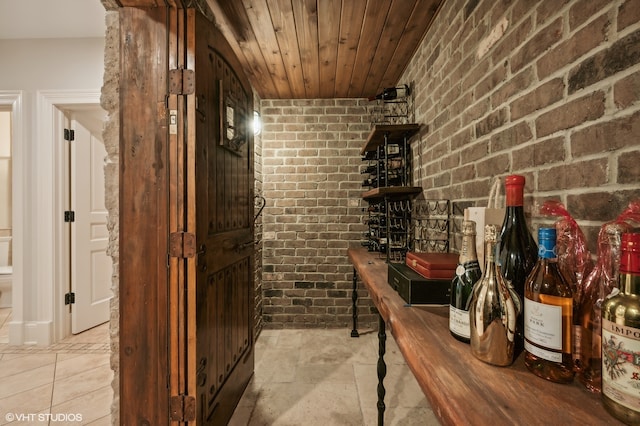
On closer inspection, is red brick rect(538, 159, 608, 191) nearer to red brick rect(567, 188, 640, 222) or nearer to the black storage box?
red brick rect(567, 188, 640, 222)

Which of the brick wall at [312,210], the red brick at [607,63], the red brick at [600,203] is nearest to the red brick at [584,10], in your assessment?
the red brick at [607,63]

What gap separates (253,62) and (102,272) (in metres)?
2.74

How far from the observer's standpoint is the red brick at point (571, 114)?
2.36 ft

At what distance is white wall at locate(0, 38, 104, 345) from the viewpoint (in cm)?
256

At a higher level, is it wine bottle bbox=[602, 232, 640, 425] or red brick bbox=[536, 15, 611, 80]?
red brick bbox=[536, 15, 611, 80]

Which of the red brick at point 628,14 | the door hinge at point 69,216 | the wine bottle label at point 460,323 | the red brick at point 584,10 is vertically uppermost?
the red brick at point 584,10

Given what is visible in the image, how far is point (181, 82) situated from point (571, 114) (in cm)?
145

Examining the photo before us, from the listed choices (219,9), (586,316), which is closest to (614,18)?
(586,316)

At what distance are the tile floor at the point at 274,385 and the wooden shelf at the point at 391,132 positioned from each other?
184 centimetres

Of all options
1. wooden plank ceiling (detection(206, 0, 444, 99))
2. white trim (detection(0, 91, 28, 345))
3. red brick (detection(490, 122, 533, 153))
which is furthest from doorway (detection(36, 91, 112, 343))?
red brick (detection(490, 122, 533, 153))

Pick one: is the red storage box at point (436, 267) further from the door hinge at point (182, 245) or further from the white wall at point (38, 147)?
the white wall at point (38, 147)

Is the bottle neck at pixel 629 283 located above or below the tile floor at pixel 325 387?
above

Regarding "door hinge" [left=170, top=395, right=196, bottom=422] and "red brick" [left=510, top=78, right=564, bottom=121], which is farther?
"door hinge" [left=170, top=395, right=196, bottom=422]

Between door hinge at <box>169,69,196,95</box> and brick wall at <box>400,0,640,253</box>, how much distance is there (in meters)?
1.31
